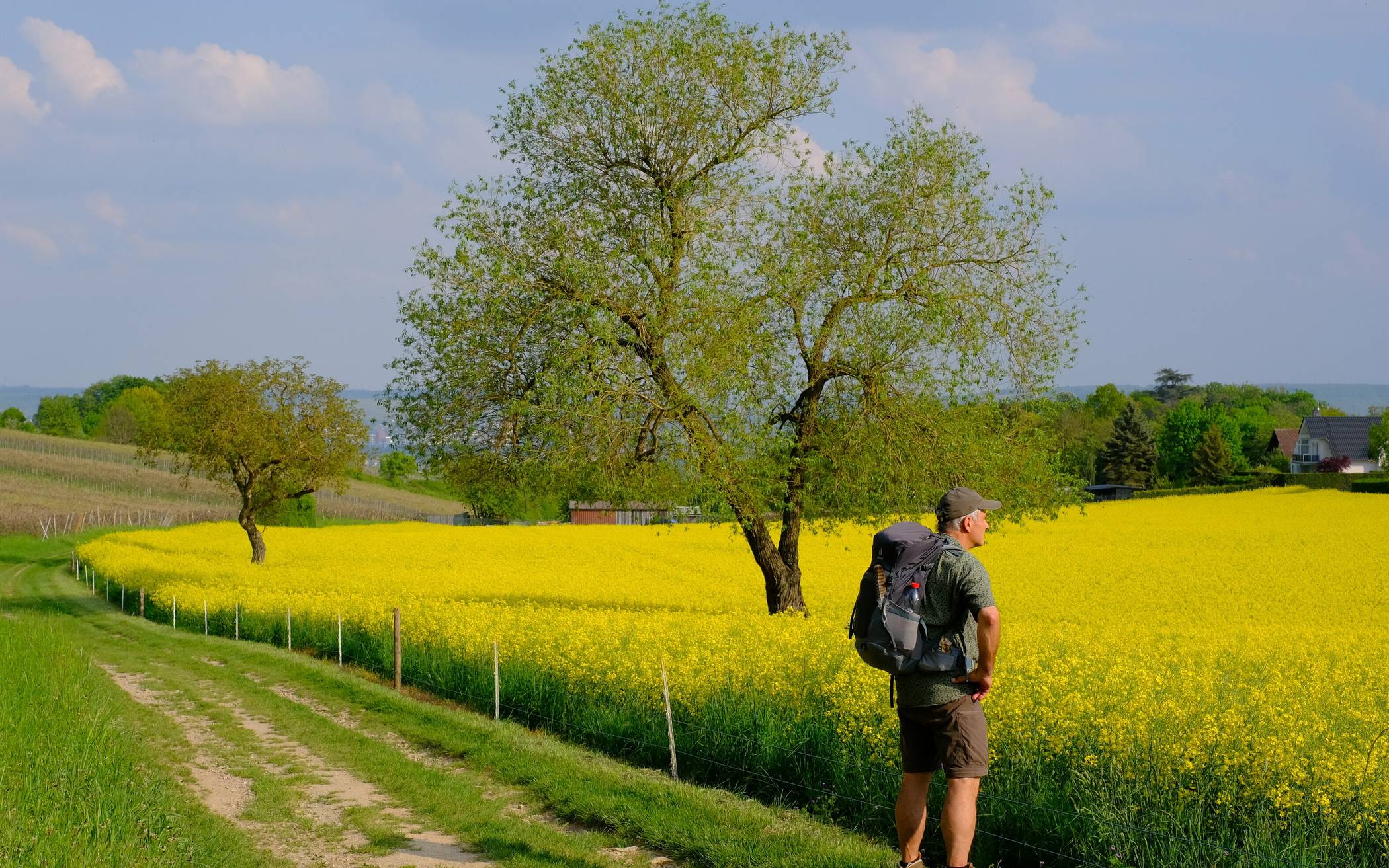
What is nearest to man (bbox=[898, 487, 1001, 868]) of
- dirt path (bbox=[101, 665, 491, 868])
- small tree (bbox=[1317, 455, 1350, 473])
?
dirt path (bbox=[101, 665, 491, 868])

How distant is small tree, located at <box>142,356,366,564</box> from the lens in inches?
1633

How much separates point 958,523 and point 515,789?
597cm

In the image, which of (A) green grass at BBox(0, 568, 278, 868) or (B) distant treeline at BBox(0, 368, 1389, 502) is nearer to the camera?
(A) green grass at BBox(0, 568, 278, 868)

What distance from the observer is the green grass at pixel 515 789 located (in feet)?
26.8

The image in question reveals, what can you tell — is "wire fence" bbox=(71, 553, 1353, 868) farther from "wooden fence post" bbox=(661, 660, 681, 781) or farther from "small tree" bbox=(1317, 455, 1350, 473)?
"small tree" bbox=(1317, 455, 1350, 473)

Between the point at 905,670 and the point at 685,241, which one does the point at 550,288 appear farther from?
the point at 905,670

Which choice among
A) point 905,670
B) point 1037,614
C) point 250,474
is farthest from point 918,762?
point 250,474

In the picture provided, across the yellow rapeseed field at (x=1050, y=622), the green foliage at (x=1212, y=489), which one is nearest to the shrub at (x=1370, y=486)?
the yellow rapeseed field at (x=1050, y=622)

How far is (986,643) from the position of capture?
6.04m

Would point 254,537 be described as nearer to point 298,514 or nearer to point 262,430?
point 262,430

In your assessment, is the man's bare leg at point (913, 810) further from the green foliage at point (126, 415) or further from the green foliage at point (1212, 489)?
the green foliage at point (126, 415)

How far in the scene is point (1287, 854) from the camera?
6.63m

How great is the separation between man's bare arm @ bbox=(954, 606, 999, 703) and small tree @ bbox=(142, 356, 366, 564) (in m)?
39.5

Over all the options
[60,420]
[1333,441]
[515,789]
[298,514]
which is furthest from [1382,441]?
[60,420]
